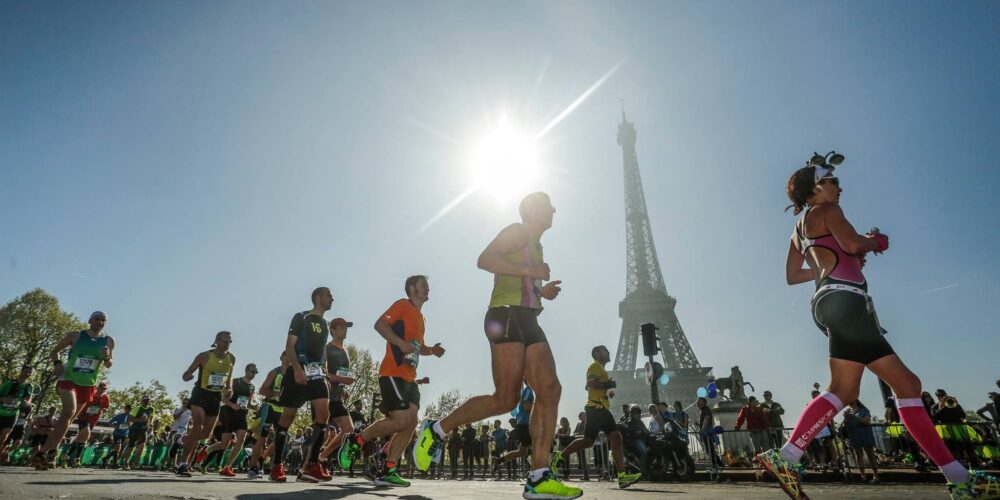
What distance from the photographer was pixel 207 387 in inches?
293

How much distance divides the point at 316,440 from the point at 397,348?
181 cm

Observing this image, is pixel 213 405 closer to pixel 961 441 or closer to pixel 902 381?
pixel 902 381

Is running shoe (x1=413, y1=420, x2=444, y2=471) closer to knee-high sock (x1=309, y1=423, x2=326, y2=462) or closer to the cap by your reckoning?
knee-high sock (x1=309, y1=423, x2=326, y2=462)

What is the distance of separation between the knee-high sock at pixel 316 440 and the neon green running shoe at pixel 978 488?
563 cm

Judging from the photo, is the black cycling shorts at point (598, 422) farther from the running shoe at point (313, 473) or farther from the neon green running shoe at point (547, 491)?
the neon green running shoe at point (547, 491)

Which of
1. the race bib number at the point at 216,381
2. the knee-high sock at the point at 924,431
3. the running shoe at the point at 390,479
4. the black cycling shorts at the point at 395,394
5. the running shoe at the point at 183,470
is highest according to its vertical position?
the race bib number at the point at 216,381

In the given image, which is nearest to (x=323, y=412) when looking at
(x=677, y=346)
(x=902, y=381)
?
(x=902, y=381)

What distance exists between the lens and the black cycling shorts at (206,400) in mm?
7379

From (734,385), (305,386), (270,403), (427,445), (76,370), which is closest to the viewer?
(427,445)

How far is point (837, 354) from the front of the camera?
9.84 ft

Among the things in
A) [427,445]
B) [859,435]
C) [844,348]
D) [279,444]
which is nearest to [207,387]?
[279,444]

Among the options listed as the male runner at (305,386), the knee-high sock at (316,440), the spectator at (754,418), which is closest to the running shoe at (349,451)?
the male runner at (305,386)

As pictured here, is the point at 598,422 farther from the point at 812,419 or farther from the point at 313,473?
the point at 812,419

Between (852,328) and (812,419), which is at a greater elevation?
(852,328)
